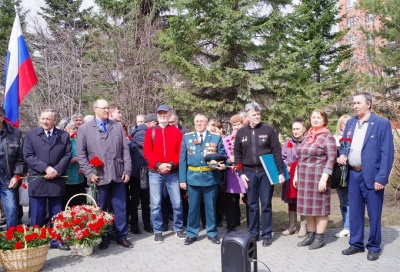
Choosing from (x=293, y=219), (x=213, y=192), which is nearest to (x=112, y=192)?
(x=213, y=192)

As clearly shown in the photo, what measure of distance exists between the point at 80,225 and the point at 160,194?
1473 mm

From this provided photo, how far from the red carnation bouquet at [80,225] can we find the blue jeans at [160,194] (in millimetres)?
1026

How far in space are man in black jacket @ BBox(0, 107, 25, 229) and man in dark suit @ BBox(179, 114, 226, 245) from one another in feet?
8.04

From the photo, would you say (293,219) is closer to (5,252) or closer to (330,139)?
(330,139)

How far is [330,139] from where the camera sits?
630 centimetres

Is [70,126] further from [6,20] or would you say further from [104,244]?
[6,20]

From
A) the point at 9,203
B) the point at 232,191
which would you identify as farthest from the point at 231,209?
the point at 9,203

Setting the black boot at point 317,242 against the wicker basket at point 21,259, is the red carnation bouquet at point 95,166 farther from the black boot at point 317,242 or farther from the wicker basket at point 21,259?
the black boot at point 317,242

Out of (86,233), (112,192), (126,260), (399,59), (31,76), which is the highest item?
(399,59)

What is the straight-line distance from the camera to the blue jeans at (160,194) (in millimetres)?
6980

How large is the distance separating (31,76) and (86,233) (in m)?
3.94

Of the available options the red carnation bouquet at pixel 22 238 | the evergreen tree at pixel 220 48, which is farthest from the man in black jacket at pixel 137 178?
the evergreen tree at pixel 220 48

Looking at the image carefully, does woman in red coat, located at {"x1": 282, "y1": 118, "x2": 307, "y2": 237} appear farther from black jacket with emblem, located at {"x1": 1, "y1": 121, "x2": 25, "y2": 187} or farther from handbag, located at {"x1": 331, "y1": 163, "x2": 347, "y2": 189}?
black jacket with emblem, located at {"x1": 1, "y1": 121, "x2": 25, "y2": 187}

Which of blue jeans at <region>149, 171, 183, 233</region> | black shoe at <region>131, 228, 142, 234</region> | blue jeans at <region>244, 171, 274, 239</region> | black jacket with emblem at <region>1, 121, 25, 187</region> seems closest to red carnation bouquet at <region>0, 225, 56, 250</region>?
black jacket with emblem at <region>1, 121, 25, 187</region>
